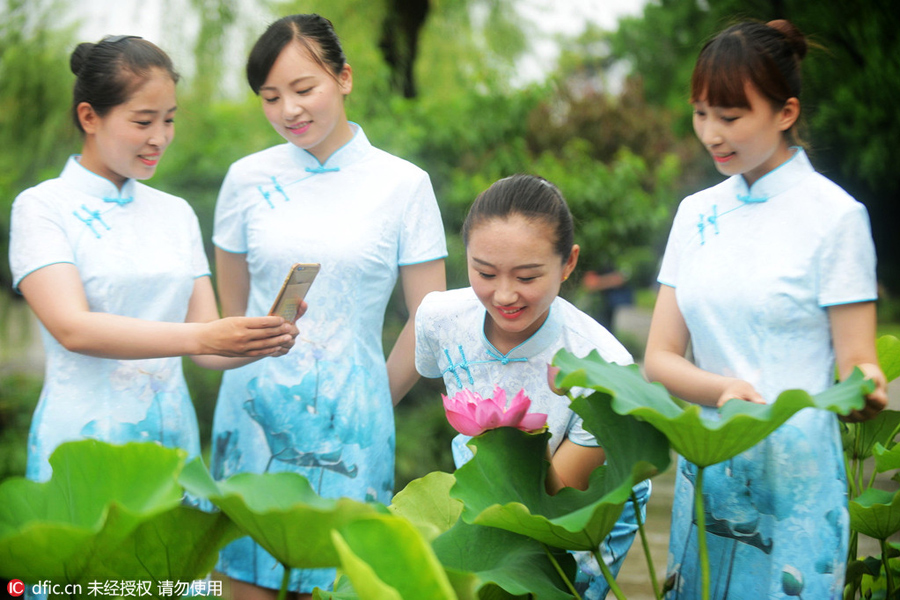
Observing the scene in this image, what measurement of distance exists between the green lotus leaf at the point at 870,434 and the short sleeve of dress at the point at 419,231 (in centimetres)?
95

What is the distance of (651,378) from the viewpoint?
5.16 feet

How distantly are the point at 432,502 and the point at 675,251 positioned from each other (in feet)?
2.19

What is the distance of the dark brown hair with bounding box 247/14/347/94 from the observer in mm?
1822

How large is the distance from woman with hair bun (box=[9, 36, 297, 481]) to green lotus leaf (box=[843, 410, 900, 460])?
3.89ft

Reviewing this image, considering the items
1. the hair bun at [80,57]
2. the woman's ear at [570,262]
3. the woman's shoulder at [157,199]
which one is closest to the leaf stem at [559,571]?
the woman's ear at [570,262]

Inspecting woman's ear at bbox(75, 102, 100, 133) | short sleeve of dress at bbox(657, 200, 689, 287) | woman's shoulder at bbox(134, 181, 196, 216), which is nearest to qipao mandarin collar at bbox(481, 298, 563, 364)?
short sleeve of dress at bbox(657, 200, 689, 287)

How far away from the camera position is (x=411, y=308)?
200 cm

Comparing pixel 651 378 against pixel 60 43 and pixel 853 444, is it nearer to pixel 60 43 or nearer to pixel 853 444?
pixel 853 444

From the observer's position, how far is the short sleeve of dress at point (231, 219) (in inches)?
79.0

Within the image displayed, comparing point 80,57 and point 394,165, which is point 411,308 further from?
point 80,57

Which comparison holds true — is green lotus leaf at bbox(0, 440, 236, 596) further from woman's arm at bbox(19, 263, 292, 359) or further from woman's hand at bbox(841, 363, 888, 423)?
woman's hand at bbox(841, 363, 888, 423)

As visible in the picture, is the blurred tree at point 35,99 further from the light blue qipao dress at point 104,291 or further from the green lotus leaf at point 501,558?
the green lotus leaf at point 501,558

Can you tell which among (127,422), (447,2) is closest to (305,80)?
(127,422)

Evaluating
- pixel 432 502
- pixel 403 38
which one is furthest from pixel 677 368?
pixel 403 38
